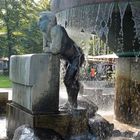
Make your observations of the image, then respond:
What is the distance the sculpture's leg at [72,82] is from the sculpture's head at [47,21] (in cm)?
87

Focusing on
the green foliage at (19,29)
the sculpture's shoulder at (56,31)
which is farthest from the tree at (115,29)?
the green foliage at (19,29)

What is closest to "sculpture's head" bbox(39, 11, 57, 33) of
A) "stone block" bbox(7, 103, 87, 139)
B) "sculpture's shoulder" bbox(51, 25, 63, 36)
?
"sculpture's shoulder" bbox(51, 25, 63, 36)

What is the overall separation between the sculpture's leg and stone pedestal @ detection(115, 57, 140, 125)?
1650mm

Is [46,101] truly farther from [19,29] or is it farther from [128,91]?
[19,29]

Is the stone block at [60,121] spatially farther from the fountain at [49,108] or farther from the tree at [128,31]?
the tree at [128,31]

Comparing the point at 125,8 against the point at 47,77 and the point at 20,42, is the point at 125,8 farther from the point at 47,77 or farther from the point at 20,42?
the point at 20,42

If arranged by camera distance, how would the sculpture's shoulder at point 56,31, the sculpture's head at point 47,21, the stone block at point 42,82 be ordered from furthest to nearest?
the sculpture's head at point 47,21
the sculpture's shoulder at point 56,31
the stone block at point 42,82

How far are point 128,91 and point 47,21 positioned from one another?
2.70 meters

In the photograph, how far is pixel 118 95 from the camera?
10961 mm

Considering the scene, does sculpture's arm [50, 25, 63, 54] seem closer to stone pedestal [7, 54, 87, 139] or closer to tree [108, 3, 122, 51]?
stone pedestal [7, 54, 87, 139]

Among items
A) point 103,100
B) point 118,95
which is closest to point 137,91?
point 118,95

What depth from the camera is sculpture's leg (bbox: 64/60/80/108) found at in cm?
925

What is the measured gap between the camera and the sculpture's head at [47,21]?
9.16 m

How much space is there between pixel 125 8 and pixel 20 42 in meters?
39.0
